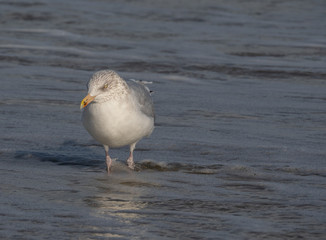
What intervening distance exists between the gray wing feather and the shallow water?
0.49 m

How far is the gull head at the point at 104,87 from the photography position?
6.57 m

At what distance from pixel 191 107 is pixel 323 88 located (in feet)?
7.81

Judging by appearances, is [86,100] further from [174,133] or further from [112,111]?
[174,133]

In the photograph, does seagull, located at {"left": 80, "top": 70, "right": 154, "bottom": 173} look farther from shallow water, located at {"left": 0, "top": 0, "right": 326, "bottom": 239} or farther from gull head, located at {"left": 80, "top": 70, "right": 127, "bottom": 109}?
shallow water, located at {"left": 0, "top": 0, "right": 326, "bottom": 239}

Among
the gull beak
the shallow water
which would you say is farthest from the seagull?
the shallow water

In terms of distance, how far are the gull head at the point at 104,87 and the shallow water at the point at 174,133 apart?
75cm

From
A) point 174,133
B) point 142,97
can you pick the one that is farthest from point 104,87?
point 174,133

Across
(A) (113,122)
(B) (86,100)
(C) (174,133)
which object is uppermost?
(B) (86,100)

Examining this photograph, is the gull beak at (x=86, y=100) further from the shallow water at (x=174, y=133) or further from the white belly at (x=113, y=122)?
the shallow water at (x=174, y=133)

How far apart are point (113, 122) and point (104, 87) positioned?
319mm

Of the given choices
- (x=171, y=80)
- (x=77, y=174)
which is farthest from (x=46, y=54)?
(x=77, y=174)

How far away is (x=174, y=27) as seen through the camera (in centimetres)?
1630

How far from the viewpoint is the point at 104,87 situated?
21.8 ft

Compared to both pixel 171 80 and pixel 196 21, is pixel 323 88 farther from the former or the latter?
pixel 196 21
